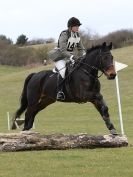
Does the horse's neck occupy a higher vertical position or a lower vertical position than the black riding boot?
higher

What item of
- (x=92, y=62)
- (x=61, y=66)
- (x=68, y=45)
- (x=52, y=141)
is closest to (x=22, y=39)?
(x=61, y=66)

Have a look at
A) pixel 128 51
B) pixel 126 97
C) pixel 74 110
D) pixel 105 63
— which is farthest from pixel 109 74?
pixel 128 51

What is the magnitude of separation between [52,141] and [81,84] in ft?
6.00

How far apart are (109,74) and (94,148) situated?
1.70 meters

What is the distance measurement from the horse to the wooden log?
15.7 inches

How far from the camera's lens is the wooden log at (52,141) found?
11.6 m

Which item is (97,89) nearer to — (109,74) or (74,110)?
(109,74)

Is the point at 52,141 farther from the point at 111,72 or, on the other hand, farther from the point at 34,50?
the point at 34,50

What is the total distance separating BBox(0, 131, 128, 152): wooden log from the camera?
38.2 ft

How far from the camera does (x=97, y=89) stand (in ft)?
41.8

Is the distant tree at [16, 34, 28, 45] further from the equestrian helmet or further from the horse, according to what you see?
the equestrian helmet

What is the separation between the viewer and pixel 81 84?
12945 mm

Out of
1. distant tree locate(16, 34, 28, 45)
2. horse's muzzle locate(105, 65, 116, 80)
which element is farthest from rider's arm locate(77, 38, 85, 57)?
distant tree locate(16, 34, 28, 45)

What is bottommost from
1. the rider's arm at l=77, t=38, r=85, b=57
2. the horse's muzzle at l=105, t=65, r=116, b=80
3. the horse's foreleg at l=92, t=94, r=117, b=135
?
the horse's foreleg at l=92, t=94, r=117, b=135
